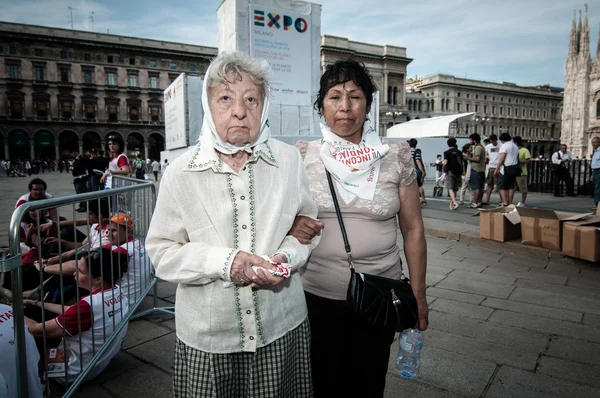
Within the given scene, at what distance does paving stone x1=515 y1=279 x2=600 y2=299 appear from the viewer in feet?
12.2

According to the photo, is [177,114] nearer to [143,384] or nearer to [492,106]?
[143,384]

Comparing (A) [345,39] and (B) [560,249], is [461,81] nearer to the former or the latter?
(A) [345,39]

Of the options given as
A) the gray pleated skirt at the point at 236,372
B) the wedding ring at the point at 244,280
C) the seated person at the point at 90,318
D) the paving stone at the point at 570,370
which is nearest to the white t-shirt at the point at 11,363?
the seated person at the point at 90,318

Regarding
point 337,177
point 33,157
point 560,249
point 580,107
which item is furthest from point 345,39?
point 337,177

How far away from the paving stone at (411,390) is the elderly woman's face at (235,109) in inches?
69.9

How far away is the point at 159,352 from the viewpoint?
262 cm

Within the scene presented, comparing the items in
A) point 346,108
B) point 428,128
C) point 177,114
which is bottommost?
point 346,108

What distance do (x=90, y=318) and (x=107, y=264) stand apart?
0.42 meters

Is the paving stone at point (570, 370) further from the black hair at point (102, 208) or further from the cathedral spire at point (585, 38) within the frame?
the cathedral spire at point (585, 38)

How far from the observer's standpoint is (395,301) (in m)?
1.42

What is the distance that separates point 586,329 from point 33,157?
2077 inches

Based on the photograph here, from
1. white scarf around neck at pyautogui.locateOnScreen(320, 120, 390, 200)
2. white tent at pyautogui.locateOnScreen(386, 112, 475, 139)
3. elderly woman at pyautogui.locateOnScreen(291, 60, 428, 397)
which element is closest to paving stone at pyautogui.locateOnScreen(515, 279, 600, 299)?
elderly woman at pyautogui.locateOnScreen(291, 60, 428, 397)

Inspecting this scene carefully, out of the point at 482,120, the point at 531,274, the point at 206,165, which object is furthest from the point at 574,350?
the point at 482,120

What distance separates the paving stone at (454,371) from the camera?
218cm
